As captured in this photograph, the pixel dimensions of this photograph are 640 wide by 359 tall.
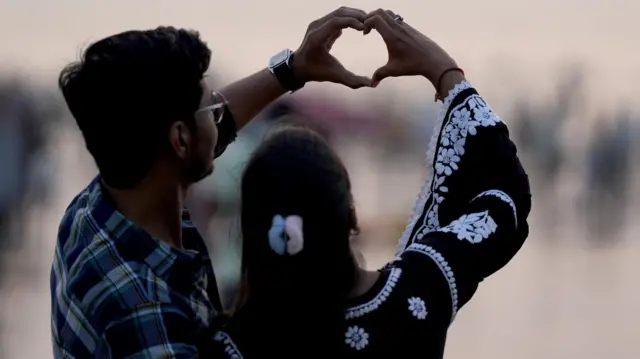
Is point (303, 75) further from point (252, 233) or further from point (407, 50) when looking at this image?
point (252, 233)

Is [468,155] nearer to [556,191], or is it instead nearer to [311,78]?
[311,78]

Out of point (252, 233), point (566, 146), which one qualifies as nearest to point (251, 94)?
point (252, 233)

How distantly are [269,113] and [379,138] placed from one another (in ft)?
24.1

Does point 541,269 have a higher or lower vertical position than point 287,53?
higher

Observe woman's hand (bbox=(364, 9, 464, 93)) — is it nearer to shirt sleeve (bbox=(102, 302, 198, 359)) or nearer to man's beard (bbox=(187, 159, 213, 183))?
man's beard (bbox=(187, 159, 213, 183))

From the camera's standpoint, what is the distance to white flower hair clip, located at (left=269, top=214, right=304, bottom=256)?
1.32 m

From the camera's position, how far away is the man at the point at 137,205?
1.42 m

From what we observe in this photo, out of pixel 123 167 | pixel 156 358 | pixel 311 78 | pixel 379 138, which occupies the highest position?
pixel 379 138

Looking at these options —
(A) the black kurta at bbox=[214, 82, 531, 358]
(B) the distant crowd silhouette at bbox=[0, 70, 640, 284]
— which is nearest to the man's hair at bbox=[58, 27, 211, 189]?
(A) the black kurta at bbox=[214, 82, 531, 358]

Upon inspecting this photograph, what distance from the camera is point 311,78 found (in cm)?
192

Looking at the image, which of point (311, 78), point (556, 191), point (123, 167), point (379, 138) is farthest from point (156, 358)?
point (556, 191)

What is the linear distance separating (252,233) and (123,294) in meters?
0.20

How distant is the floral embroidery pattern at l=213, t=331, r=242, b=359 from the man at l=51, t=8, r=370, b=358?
1.0 inches

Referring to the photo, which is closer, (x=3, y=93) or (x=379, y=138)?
(x=3, y=93)
